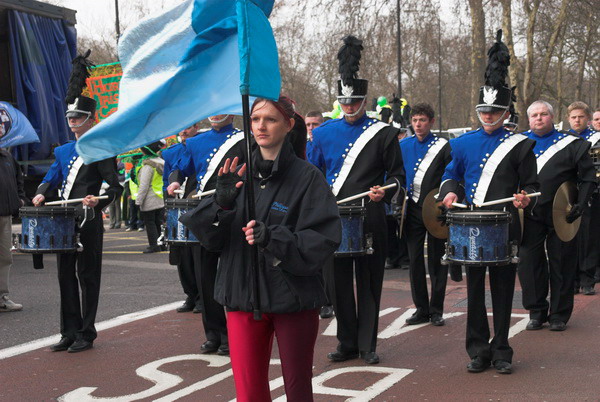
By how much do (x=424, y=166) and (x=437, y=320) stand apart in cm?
185

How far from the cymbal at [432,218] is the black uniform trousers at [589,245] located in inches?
102

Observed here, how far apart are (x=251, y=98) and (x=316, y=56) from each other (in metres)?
47.0

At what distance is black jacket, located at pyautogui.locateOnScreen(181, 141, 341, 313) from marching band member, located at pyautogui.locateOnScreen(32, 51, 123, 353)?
359cm

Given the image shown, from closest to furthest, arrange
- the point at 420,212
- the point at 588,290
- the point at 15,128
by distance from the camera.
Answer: the point at 420,212, the point at 588,290, the point at 15,128

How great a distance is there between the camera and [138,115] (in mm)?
4598

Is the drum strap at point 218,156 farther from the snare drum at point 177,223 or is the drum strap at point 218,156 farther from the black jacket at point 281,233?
the black jacket at point 281,233

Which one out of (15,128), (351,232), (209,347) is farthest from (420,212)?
(15,128)

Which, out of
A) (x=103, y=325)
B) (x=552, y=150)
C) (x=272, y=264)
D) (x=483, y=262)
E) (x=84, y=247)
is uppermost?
(x=552, y=150)

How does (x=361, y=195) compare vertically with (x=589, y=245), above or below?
above

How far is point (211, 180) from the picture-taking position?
7688 millimetres

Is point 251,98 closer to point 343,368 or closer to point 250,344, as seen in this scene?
point 250,344

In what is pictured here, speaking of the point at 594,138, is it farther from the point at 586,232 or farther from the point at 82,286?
the point at 82,286

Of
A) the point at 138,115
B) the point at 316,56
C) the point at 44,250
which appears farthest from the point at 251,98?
the point at 316,56

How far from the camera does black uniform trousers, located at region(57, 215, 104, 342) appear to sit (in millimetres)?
7770
